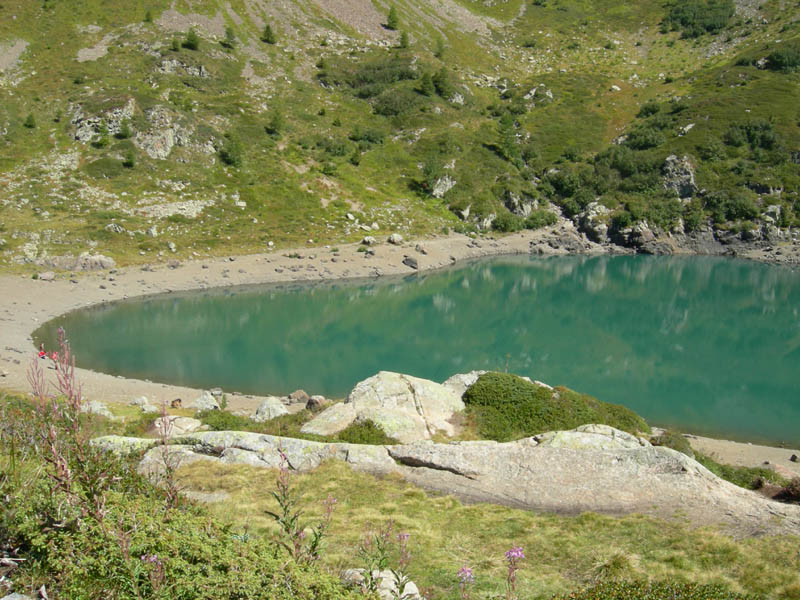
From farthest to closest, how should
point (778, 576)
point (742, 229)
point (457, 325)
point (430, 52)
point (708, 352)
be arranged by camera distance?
point (430, 52), point (742, 229), point (457, 325), point (708, 352), point (778, 576)

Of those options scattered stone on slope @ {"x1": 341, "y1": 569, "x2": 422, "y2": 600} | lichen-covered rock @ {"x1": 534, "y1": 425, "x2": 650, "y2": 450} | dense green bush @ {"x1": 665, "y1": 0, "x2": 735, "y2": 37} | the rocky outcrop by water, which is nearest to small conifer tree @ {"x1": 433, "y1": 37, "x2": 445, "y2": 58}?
dense green bush @ {"x1": 665, "y1": 0, "x2": 735, "y2": 37}

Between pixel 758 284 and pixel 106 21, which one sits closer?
pixel 758 284

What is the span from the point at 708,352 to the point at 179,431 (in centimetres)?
4643

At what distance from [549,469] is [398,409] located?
7.30 metres

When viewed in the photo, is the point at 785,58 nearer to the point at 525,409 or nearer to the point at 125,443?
the point at 525,409

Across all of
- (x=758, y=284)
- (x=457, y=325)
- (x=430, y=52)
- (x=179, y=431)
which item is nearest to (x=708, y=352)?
(x=457, y=325)

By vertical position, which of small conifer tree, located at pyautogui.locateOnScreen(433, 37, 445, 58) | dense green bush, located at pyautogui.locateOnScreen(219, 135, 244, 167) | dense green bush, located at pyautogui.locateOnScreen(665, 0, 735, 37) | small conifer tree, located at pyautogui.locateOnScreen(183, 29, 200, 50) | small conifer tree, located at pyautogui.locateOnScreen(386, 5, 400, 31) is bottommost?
dense green bush, located at pyautogui.locateOnScreen(219, 135, 244, 167)

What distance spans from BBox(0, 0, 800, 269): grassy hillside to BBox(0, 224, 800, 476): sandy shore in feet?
13.1

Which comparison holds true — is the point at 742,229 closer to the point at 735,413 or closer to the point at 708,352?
the point at 708,352

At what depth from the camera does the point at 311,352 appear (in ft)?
140

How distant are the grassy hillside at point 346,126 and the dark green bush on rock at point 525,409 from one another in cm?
5016

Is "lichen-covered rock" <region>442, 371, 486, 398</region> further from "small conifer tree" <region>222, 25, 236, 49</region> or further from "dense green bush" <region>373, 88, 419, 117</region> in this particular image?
"small conifer tree" <region>222, 25, 236, 49</region>

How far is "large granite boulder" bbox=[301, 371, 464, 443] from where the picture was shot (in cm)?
1995

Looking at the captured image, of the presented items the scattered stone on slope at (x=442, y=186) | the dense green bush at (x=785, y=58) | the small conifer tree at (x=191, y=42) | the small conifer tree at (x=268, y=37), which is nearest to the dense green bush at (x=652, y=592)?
the scattered stone on slope at (x=442, y=186)
